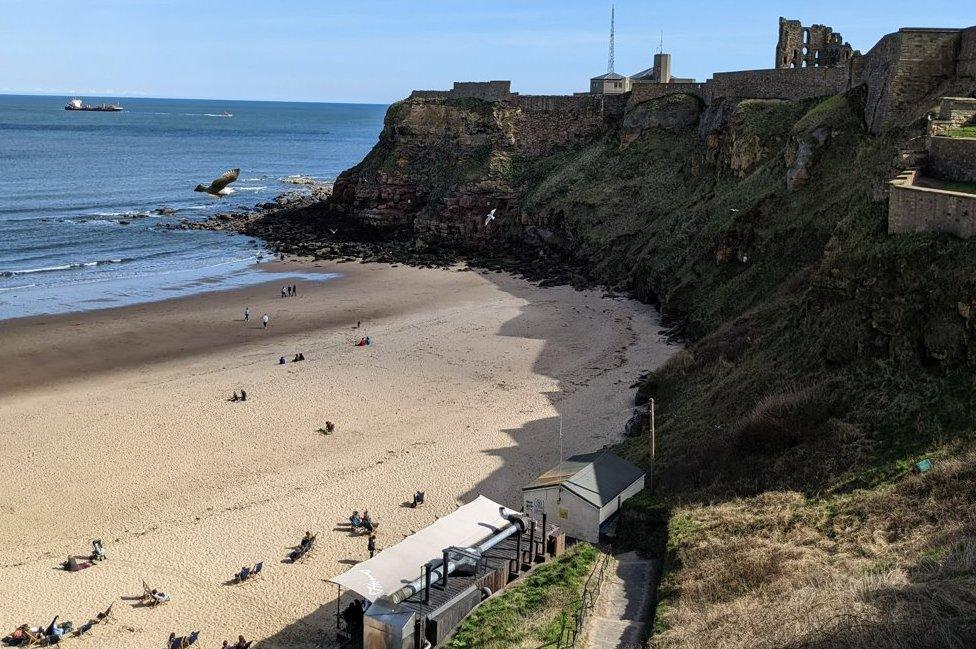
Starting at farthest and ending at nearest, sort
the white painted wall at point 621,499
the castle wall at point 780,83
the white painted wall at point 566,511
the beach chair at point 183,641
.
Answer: the castle wall at point 780,83
the white painted wall at point 621,499
the white painted wall at point 566,511
the beach chair at point 183,641

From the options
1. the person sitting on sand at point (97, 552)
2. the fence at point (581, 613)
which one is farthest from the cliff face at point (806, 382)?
the person sitting on sand at point (97, 552)

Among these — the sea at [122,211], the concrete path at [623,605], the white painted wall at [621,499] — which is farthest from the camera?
the sea at [122,211]

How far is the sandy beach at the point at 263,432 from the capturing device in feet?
61.7

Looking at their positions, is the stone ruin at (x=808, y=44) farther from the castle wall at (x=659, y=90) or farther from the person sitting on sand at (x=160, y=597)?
the person sitting on sand at (x=160, y=597)

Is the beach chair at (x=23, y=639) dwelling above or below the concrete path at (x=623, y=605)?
below

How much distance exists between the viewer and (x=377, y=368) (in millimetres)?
33594

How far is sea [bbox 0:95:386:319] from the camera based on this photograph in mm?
47719

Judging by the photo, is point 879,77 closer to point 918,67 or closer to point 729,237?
point 918,67

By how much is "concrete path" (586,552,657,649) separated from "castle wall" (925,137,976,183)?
14169mm

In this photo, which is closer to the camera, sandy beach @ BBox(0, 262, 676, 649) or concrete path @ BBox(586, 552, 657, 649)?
concrete path @ BBox(586, 552, 657, 649)

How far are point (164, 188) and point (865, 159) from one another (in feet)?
235

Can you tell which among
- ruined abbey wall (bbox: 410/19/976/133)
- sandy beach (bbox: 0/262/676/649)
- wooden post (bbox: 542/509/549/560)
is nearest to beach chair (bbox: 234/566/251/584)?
sandy beach (bbox: 0/262/676/649)

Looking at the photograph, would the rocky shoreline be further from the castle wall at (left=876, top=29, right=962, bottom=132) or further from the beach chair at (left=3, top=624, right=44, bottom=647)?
the beach chair at (left=3, top=624, right=44, bottom=647)

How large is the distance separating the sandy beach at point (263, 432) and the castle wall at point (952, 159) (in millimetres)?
11389
